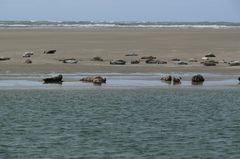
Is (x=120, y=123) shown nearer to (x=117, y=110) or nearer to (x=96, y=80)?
(x=117, y=110)

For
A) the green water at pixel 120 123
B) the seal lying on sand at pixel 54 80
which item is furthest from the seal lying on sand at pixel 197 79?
the seal lying on sand at pixel 54 80

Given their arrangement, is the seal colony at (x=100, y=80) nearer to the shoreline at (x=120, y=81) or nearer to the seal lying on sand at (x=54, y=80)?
the seal lying on sand at (x=54, y=80)

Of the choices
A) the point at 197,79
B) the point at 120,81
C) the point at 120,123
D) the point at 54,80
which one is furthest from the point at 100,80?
the point at 120,123

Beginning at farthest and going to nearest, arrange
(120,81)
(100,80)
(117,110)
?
(120,81) < (100,80) < (117,110)

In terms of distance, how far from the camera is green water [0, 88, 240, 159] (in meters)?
15.2

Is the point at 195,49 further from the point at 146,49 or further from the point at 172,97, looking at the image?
the point at 172,97

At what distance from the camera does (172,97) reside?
79.6 ft

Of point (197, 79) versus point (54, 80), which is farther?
point (197, 79)

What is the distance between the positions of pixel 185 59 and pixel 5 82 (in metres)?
12.6

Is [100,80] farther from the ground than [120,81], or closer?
farther from the ground

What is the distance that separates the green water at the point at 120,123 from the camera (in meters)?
15.2

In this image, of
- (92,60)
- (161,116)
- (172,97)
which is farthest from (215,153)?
(92,60)

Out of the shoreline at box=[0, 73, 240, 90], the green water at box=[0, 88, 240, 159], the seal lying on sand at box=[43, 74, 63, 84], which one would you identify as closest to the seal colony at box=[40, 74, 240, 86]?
the seal lying on sand at box=[43, 74, 63, 84]

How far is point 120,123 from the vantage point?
1877cm
